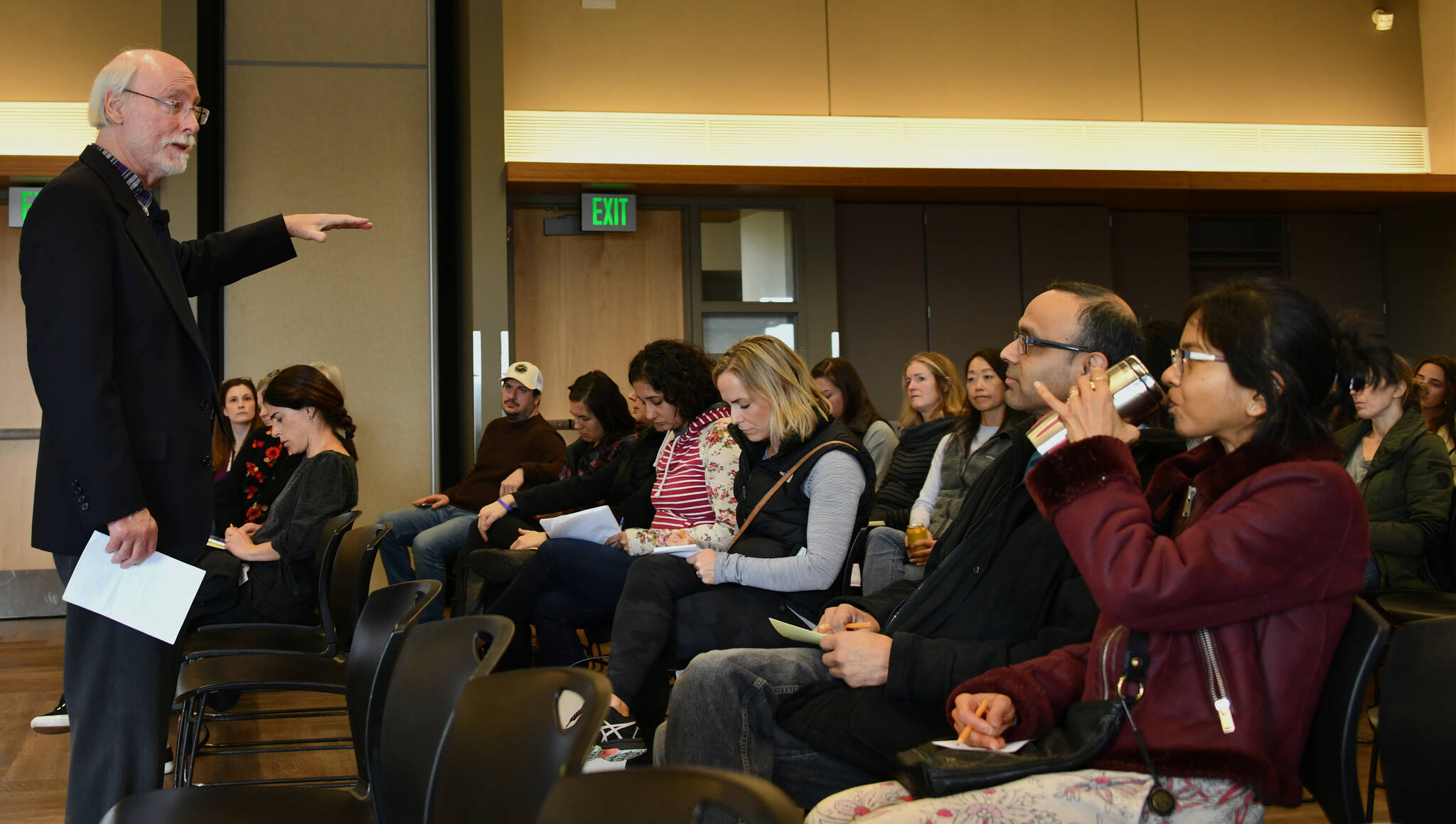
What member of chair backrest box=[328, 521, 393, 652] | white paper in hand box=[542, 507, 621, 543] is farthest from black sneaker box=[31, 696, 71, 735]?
white paper in hand box=[542, 507, 621, 543]

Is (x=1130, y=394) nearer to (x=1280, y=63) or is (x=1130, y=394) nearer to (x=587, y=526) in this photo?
(x=587, y=526)

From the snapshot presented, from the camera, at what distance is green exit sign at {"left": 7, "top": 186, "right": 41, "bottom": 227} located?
242 inches

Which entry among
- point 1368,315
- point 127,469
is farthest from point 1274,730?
point 127,469

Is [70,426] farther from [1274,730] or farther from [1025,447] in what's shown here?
[1274,730]

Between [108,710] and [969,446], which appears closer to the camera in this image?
[108,710]

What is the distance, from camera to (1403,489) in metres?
3.55

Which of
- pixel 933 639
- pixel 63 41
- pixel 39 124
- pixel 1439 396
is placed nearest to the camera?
pixel 933 639

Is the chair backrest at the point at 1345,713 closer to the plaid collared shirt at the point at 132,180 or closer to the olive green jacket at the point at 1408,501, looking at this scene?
the plaid collared shirt at the point at 132,180

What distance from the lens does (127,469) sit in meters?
1.87

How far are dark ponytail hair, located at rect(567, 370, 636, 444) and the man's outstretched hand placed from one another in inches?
83.9

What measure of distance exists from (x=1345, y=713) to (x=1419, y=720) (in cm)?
8

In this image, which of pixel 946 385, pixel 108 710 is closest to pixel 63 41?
pixel 946 385

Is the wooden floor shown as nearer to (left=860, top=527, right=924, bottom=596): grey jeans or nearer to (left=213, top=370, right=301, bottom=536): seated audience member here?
(left=213, top=370, right=301, bottom=536): seated audience member

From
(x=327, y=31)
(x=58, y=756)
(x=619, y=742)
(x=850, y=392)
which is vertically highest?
(x=327, y=31)
